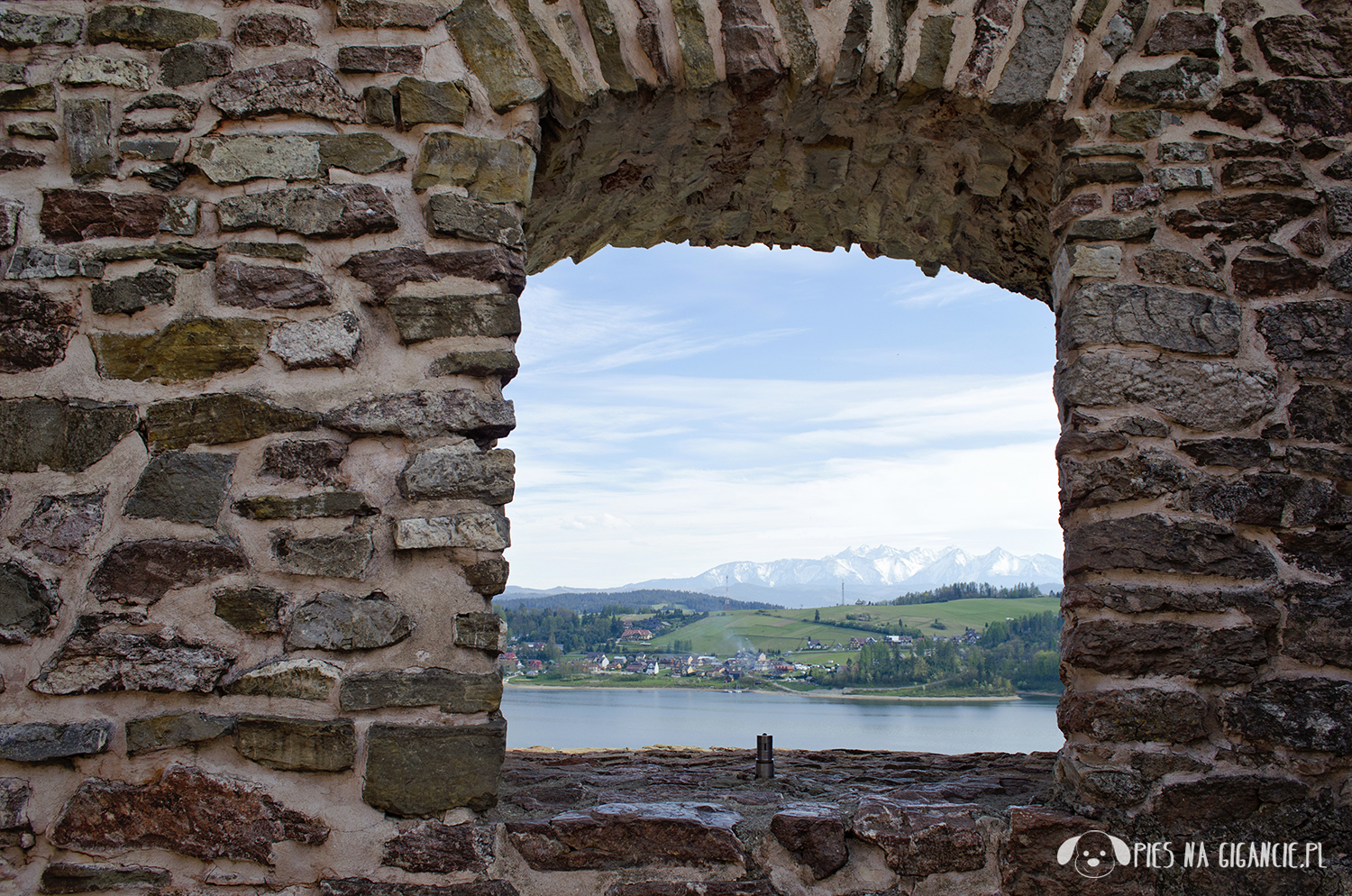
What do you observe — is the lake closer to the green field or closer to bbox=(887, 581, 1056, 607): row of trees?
the green field

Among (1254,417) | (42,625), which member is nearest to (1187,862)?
(1254,417)

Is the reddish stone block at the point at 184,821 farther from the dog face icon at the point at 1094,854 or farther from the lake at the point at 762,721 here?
the dog face icon at the point at 1094,854

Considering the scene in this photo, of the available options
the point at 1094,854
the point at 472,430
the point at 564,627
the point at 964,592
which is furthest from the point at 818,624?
the point at 472,430

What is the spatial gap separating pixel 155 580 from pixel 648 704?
13.8ft

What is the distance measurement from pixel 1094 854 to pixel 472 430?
1625 mm

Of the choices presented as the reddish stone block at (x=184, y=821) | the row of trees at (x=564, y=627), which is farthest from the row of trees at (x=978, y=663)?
the reddish stone block at (x=184, y=821)

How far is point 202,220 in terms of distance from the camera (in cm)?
193

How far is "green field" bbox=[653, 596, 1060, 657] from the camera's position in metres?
6.02

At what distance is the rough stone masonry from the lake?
0.98m

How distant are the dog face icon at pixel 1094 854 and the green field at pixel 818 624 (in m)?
3.33

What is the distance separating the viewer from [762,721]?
207 inches

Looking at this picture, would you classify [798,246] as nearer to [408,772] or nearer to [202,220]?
[202,220]

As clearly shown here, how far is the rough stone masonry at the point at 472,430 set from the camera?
1.71 meters

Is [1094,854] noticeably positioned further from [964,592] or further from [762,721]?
[964,592]
